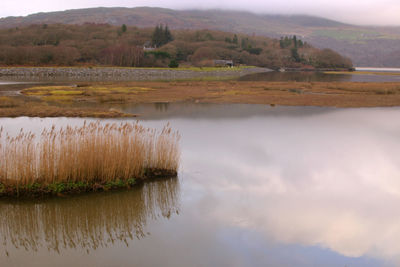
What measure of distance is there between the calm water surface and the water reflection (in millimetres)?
23

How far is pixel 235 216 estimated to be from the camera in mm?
9555

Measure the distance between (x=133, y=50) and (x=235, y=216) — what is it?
309 feet

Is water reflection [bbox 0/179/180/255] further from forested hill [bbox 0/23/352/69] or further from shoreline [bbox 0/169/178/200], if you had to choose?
forested hill [bbox 0/23/352/69]

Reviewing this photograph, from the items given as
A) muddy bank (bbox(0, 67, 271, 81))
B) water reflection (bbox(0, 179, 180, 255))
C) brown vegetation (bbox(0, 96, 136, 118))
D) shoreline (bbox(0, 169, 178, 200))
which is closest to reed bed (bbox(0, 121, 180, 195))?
shoreline (bbox(0, 169, 178, 200))

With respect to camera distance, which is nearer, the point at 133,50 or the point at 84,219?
the point at 84,219

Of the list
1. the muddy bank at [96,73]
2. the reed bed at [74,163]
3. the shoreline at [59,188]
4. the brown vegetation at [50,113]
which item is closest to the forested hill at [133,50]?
the muddy bank at [96,73]

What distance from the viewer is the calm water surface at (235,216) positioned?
25.4 feet

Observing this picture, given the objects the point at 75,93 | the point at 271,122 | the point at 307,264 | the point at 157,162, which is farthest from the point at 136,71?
the point at 307,264

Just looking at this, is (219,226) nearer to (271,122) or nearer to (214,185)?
(214,185)

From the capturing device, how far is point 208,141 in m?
17.0

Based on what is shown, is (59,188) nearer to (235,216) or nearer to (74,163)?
(74,163)

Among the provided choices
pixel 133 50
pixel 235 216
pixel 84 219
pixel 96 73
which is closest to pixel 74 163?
pixel 84 219

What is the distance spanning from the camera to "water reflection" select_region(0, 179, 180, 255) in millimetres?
8180

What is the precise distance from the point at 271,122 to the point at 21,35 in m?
119
